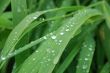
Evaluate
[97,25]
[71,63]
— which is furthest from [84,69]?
[97,25]

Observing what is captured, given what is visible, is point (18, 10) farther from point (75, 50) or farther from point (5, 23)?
point (75, 50)

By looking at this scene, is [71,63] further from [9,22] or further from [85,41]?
[9,22]

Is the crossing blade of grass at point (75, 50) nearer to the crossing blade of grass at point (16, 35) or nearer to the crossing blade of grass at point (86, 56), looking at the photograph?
the crossing blade of grass at point (86, 56)

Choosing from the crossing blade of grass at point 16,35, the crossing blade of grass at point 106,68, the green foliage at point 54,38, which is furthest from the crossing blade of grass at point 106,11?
the crossing blade of grass at point 16,35

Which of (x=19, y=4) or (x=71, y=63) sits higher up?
(x=19, y=4)

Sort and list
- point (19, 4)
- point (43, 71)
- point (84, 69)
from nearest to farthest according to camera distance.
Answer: point (43, 71), point (84, 69), point (19, 4)

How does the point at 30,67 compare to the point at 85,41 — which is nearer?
the point at 30,67

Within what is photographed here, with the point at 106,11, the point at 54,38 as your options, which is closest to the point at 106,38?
the point at 106,11

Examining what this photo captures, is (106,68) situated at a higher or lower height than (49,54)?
lower
